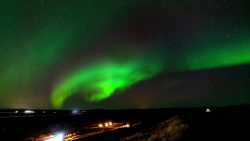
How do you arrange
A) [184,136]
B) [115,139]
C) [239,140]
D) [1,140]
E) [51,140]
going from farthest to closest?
[1,140] < [51,140] < [115,139] < [184,136] < [239,140]

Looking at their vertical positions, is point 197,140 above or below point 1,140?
below

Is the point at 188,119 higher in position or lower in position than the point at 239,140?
higher

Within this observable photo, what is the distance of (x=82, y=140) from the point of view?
63.9 feet

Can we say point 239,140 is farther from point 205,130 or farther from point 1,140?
point 1,140

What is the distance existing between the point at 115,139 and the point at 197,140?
545cm

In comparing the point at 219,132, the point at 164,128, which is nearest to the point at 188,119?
the point at 164,128

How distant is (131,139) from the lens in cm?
1761

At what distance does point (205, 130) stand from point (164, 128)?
2.96m

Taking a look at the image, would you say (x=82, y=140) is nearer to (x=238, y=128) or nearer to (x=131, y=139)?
(x=131, y=139)

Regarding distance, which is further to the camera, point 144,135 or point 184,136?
point 144,135

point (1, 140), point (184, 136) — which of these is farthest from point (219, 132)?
point (1, 140)

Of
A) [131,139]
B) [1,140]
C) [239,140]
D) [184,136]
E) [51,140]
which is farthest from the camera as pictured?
[1,140]

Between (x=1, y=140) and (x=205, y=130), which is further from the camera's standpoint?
(x=1, y=140)

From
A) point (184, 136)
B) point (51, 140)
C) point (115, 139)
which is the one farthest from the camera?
point (51, 140)
